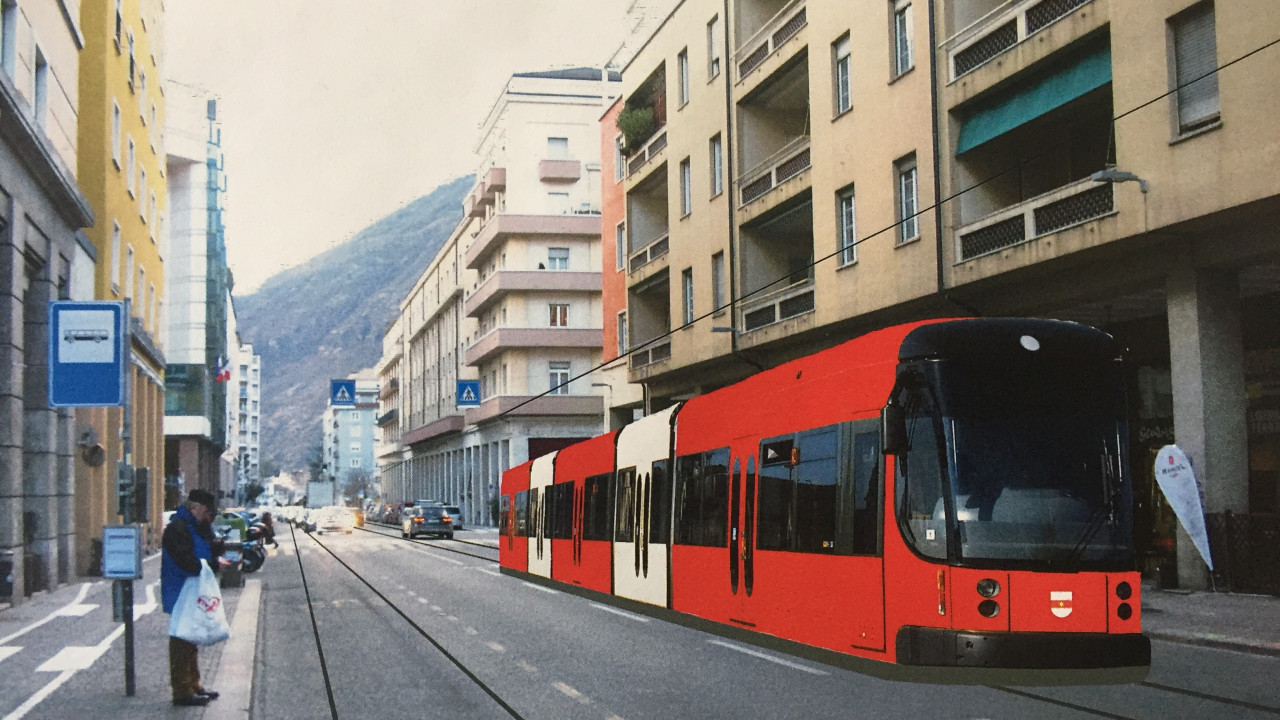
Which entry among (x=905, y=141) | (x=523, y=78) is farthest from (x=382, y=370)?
(x=905, y=141)

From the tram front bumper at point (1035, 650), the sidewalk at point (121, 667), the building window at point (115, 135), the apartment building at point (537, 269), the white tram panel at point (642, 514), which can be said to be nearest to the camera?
the tram front bumper at point (1035, 650)

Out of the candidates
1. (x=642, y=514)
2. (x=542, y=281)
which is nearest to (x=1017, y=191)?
(x=642, y=514)

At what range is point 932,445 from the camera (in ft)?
33.1

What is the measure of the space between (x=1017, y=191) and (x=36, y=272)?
18.0 meters

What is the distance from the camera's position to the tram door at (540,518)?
26469 millimetres

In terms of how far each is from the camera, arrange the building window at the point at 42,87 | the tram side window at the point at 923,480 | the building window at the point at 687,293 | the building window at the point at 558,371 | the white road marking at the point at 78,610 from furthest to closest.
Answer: the building window at the point at 558,371, the building window at the point at 687,293, the building window at the point at 42,87, the white road marking at the point at 78,610, the tram side window at the point at 923,480

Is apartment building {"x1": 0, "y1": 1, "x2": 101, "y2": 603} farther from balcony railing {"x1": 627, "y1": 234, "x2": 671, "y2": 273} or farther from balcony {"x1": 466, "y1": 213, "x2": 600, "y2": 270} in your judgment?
balcony {"x1": 466, "y1": 213, "x2": 600, "y2": 270}

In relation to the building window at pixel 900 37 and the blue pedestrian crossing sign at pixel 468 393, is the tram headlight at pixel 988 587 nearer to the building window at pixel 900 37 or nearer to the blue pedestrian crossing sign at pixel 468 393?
the building window at pixel 900 37

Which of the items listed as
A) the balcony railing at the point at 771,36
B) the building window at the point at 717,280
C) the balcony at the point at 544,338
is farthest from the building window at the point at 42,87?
the balcony at the point at 544,338

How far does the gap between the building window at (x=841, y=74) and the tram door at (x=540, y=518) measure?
965 centimetres

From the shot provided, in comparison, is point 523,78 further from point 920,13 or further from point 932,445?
point 932,445

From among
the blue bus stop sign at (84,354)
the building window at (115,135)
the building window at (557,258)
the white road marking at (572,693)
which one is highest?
the building window at (557,258)

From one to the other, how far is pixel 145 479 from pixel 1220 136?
14.5 metres

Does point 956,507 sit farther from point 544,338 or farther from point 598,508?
point 544,338
